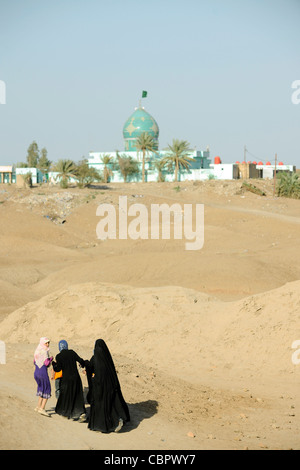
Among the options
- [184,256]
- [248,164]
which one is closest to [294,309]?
[184,256]

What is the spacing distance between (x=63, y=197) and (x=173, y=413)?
137 feet

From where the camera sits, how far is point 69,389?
1042cm

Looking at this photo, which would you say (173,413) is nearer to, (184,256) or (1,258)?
(184,256)

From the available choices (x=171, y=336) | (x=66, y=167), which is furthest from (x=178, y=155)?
(x=171, y=336)

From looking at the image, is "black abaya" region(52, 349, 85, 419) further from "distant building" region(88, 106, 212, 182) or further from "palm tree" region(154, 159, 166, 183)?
"distant building" region(88, 106, 212, 182)

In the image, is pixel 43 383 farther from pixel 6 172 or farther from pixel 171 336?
pixel 6 172

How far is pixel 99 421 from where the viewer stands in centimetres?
1005

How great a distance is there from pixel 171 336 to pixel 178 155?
2075 inches

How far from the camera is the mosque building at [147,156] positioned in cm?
7194

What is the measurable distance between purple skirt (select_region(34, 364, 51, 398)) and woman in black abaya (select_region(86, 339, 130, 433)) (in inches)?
22.8

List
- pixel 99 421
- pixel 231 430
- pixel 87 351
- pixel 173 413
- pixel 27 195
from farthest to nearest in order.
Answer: pixel 27 195 → pixel 87 351 → pixel 173 413 → pixel 231 430 → pixel 99 421

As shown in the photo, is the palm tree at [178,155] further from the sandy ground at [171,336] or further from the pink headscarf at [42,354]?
the pink headscarf at [42,354]
